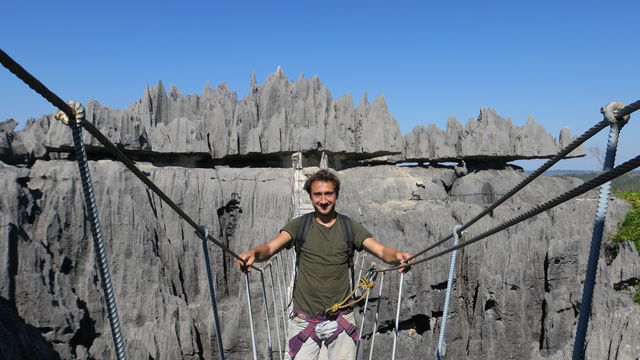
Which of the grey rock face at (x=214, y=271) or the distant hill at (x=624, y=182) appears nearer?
the grey rock face at (x=214, y=271)

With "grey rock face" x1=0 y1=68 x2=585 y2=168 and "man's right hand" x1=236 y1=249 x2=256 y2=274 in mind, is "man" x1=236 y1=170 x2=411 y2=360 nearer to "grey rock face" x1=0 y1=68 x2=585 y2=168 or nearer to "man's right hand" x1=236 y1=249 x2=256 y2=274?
"man's right hand" x1=236 y1=249 x2=256 y2=274

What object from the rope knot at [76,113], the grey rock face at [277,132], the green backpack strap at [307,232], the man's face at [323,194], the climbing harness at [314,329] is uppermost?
the grey rock face at [277,132]

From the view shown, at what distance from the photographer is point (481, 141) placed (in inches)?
945

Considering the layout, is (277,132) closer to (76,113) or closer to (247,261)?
(247,261)

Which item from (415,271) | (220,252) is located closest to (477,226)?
(415,271)

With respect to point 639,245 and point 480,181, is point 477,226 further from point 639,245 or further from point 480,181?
point 480,181

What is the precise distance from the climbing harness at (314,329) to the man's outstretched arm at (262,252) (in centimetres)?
41

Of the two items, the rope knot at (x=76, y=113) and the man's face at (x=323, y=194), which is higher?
the rope knot at (x=76, y=113)

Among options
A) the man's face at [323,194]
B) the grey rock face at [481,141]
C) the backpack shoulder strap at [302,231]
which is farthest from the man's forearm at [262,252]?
the grey rock face at [481,141]

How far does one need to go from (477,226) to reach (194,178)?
9863 millimetres

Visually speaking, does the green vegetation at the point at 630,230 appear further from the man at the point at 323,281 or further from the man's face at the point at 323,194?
the man's face at the point at 323,194

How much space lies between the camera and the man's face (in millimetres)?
2848

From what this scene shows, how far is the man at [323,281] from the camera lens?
2.85m

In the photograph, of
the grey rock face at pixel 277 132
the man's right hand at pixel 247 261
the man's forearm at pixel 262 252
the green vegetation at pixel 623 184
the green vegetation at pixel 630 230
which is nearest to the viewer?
the man's right hand at pixel 247 261
